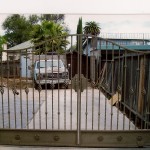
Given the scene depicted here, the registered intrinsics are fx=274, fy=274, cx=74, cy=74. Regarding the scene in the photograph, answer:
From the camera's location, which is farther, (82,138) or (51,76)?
(51,76)

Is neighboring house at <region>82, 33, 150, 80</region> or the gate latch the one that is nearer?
the gate latch

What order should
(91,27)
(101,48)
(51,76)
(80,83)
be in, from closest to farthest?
1. (80,83)
2. (51,76)
3. (101,48)
4. (91,27)

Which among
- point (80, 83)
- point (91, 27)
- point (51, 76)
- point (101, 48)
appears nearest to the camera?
point (80, 83)

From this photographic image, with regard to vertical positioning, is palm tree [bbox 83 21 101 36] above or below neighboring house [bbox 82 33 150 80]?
above

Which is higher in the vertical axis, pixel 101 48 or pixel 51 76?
pixel 101 48

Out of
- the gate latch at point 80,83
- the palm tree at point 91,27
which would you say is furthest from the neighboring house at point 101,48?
Result: the palm tree at point 91,27

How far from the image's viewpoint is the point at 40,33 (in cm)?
2262


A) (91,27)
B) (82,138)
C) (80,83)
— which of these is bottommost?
(82,138)

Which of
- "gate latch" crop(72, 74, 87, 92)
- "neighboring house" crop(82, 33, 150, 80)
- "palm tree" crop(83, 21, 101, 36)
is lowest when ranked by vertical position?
"gate latch" crop(72, 74, 87, 92)

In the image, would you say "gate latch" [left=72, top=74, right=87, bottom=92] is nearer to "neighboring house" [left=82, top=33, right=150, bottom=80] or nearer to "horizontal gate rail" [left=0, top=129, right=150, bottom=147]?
"neighboring house" [left=82, top=33, right=150, bottom=80]

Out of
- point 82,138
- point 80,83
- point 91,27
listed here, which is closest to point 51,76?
point 80,83

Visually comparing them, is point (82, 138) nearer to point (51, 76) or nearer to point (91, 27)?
point (51, 76)

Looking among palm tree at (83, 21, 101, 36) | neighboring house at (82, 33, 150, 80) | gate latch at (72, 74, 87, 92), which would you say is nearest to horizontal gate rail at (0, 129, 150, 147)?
gate latch at (72, 74, 87, 92)

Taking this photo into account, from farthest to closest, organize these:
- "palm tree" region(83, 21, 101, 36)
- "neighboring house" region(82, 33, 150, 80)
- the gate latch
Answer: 1. "palm tree" region(83, 21, 101, 36)
2. "neighboring house" region(82, 33, 150, 80)
3. the gate latch
